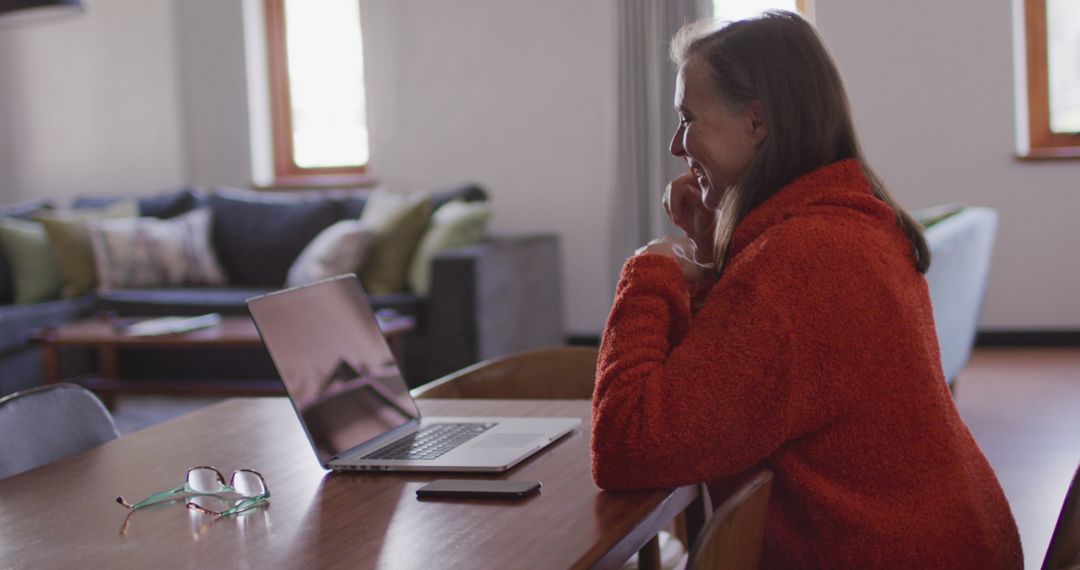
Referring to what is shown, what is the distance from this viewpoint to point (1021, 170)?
5875 mm

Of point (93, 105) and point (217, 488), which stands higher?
point (93, 105)

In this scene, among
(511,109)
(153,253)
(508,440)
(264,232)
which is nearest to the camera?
(508,440)

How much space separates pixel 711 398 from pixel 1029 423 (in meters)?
3.44

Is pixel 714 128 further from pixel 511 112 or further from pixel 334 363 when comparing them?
pixel 511 112

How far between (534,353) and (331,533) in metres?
1.12

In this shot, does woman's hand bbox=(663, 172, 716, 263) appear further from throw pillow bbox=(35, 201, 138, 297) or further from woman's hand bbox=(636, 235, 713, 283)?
throw pillow bbox=(35, 201, 138, 297)

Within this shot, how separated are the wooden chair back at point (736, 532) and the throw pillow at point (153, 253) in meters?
5.14

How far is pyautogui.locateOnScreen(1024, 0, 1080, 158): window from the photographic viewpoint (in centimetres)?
600

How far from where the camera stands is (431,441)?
152 cm

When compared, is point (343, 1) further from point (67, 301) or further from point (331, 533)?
point (331, 533)

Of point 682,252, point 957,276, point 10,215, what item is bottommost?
point 957,276

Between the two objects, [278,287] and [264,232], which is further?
[264,232]

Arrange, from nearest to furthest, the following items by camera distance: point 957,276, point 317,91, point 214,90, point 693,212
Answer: point 693,212 < point 957,276 < point 214,90 < point 317,91

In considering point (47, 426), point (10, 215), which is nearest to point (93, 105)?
point (10, 215)
